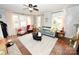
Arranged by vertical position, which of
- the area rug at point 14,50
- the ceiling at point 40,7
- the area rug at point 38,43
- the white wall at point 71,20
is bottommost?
the area rug at point 14,50

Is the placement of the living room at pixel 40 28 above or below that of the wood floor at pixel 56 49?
above

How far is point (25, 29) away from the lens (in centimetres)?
169

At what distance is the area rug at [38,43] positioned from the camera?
1.69 metres

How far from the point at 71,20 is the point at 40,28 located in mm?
502

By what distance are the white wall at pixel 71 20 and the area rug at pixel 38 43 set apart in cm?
24

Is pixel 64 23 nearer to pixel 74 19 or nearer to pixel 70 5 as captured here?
pixel 74 19

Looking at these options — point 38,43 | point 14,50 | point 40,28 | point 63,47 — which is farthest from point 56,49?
point 14,50

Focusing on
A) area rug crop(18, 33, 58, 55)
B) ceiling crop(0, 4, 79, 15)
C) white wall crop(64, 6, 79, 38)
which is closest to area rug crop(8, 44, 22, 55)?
area rug crop(18, 33, 58, 55)

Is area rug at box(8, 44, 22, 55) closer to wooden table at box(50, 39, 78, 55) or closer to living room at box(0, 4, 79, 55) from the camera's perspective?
living room at box(0, 4, 79, 55)

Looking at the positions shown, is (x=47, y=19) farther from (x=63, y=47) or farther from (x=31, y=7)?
(x=63, y=47)

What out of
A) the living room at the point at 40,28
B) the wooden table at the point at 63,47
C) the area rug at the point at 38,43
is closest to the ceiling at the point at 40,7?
the living room at the point at 40,28

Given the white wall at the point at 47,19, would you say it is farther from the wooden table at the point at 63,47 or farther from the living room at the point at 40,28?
the wooden table at the point at 63,47

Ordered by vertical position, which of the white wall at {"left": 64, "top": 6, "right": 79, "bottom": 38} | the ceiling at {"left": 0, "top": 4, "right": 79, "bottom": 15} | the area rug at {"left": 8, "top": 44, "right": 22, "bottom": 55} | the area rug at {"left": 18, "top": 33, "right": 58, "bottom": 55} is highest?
the ceiling at {"left": 0, "top": 4, "right": 79, "bottom": 15}

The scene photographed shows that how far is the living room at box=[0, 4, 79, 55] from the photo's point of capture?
5.33 ft
